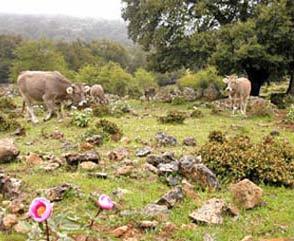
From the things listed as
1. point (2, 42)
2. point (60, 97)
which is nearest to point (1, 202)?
point (60, 97)

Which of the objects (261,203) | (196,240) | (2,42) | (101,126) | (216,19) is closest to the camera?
(196,240)

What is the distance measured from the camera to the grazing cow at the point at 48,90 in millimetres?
18453

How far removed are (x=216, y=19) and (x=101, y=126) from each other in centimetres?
1692

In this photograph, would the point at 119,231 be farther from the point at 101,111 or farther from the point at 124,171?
the point at 101,111

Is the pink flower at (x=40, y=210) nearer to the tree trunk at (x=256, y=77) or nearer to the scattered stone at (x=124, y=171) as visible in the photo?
the scattered stone at (x=124, y=171)

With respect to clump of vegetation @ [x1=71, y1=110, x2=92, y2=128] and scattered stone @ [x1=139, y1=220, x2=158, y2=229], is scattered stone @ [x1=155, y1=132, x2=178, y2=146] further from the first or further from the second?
scattered stone @ [x1=139, y1=220, x2=158, y2=229]

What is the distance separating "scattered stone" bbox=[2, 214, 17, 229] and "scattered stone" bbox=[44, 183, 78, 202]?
948 millimetres

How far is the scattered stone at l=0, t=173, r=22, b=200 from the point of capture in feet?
26.9

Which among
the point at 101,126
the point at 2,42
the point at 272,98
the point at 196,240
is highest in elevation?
the point at 196,240

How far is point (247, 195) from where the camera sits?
27.5ft

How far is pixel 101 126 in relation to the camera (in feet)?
46.4

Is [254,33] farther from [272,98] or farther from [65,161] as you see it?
[65,161]

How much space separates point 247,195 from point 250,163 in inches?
58.7

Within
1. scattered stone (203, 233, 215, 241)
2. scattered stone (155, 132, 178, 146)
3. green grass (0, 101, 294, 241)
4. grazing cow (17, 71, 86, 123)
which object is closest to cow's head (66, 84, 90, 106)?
grazing cow (17, 71, 86, 123)
